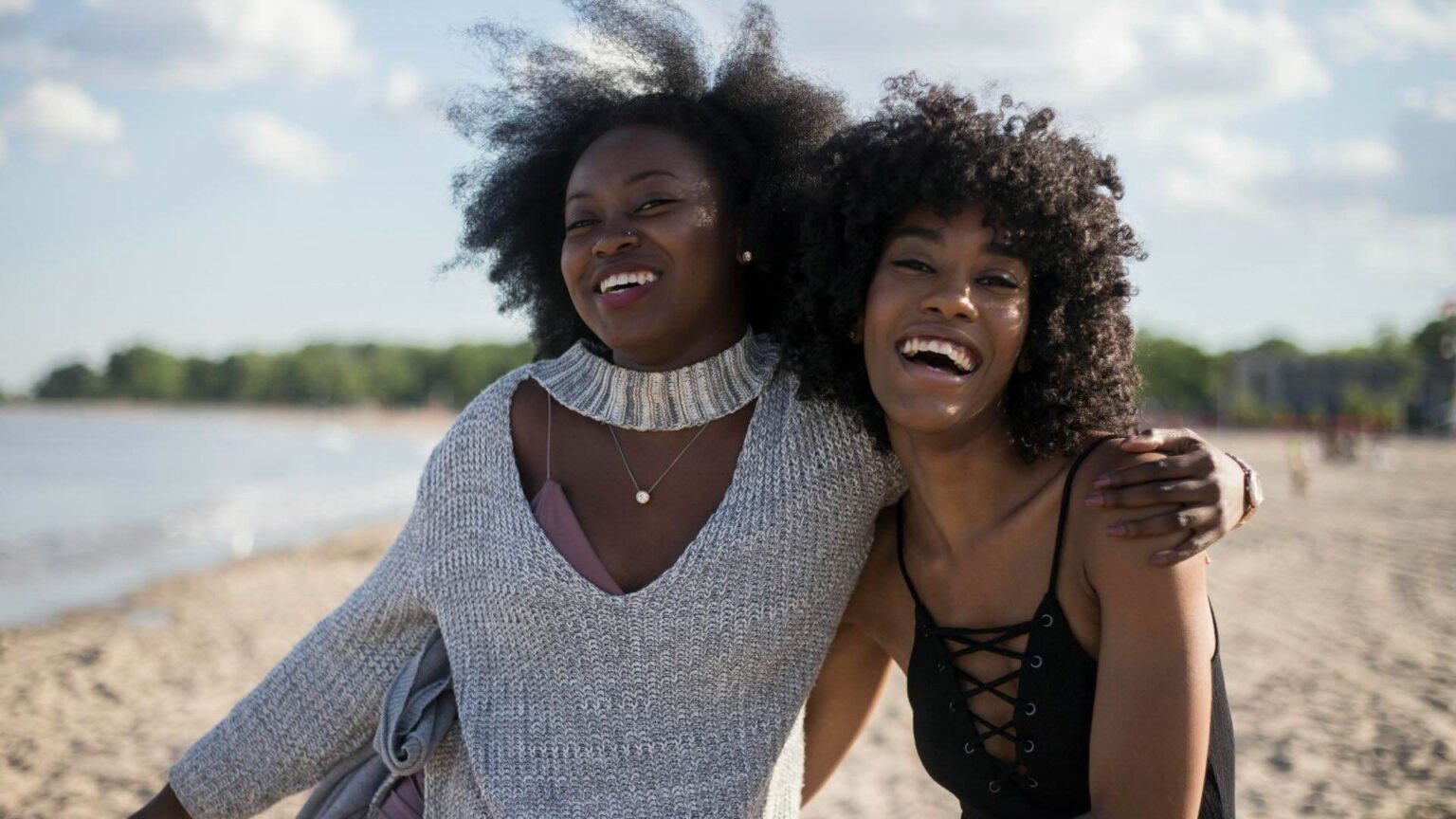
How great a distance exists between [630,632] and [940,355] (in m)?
0.91

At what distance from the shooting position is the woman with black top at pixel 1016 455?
2.21 m

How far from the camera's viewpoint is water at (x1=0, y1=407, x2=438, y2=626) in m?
15.6

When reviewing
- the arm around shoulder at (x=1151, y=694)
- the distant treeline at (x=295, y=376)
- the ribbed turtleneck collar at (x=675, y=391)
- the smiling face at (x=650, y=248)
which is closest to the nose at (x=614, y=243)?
the smiling face at (x=650, y=248)

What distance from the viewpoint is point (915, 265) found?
244 cm

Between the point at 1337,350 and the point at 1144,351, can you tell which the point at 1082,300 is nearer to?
the point at 1144,351

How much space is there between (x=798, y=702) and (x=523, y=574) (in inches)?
27.9

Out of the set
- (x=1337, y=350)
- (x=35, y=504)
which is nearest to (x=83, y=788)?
A: (x=35, y=504)

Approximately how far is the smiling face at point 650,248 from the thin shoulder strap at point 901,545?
59 cm

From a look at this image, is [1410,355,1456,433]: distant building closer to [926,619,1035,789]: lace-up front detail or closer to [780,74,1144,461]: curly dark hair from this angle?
[780,74,1144,461]: curly dark hair

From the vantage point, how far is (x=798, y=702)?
2.80 meters

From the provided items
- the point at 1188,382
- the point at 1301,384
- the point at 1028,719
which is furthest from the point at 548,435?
the point at 1188,382

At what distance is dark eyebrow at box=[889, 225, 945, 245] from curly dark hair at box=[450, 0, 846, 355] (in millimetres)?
432

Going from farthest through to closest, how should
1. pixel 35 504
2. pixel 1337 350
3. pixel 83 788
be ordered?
pixel 1337 350, pixel 35 504, pixel 83 788

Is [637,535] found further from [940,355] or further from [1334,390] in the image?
[1334,390]
